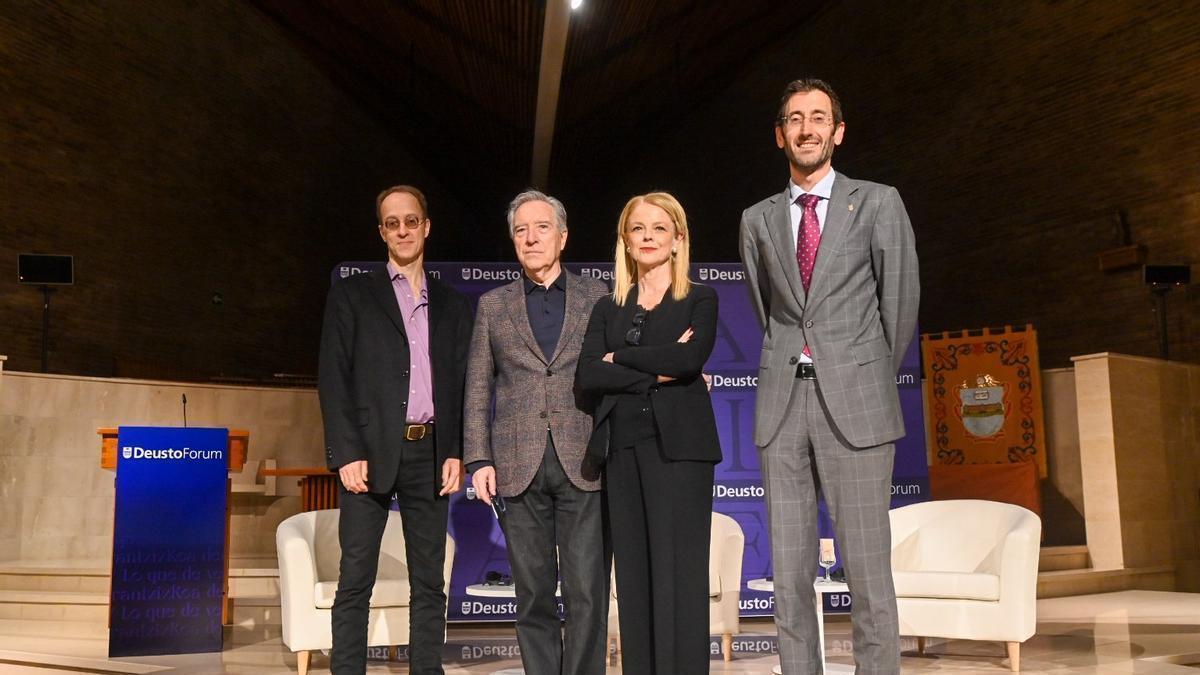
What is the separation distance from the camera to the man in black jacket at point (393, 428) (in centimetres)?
322

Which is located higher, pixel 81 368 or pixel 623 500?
pixel 81 368

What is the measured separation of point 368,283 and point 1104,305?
9.12m

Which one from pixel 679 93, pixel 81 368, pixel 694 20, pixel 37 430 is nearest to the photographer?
pixel 37 430

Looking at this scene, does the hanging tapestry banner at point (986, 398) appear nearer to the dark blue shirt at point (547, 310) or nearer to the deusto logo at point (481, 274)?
the deusto logo at point (481, 274)

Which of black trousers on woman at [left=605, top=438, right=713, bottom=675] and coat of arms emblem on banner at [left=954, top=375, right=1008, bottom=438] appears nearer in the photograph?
black trousers on woman at [left=605, top=438, right=713, bottom=675]

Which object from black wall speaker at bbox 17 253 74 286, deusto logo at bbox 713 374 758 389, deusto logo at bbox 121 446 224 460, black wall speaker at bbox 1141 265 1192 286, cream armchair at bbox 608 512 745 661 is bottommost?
cream armchair at bbox 608 512 745 661

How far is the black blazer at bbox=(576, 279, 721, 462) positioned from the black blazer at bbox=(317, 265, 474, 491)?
2.15 feet

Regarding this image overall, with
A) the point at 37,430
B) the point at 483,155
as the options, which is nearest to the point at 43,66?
the point at 37,430

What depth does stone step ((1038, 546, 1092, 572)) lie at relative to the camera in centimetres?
820

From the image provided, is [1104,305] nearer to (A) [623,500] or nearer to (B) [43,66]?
(A) [623,500]

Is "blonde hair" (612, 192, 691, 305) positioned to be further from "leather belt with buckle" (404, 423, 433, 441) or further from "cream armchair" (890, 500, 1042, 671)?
"cream armchair" (890, 500, 1042, 671)

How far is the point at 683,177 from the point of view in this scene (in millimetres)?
→ 16484

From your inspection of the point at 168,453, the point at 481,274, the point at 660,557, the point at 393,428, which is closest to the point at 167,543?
the point at 168,453

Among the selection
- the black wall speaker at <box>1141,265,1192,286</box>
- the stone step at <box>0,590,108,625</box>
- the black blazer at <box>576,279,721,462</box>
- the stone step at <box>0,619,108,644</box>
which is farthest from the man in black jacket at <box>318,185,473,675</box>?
the black wall speaker at <box>1141,265,1192,286</box>
